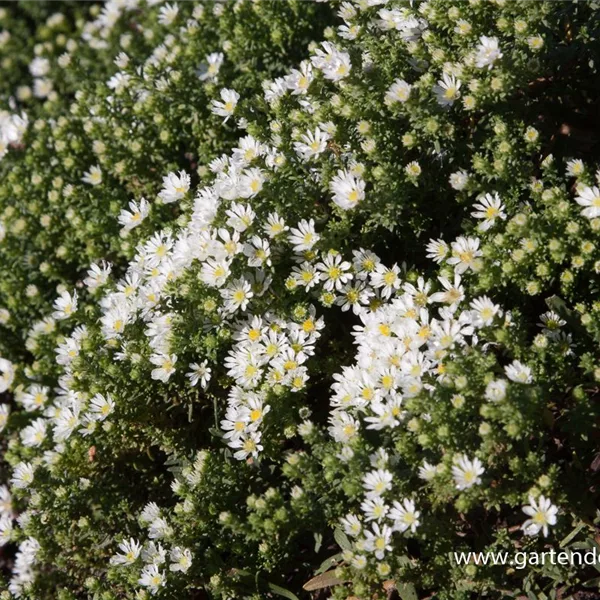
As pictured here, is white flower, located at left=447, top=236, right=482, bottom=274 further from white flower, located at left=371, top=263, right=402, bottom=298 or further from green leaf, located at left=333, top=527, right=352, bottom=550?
green leaf, located at left=333, top=527, right=352, bottom=550

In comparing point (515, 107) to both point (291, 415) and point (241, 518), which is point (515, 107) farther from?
point (241, 518)

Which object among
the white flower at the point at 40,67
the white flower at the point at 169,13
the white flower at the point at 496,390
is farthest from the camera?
the white flower at the point at 40,67

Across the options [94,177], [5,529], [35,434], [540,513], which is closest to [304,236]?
[540,513]

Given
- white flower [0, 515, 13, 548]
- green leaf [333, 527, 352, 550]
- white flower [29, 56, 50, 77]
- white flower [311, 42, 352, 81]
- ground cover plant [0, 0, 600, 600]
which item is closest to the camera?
ground cover plant [0, 0, 600, 600]

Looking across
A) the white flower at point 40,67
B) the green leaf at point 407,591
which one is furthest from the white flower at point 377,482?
the white flower at point 40,67

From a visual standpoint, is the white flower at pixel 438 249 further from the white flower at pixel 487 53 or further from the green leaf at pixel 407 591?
the green leaf at pixel 407 591

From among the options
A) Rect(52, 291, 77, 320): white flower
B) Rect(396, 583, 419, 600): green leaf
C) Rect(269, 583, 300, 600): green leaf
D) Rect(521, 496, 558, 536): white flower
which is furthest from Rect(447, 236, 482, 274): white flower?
Rect(52, 291, 77, 320): white flower
